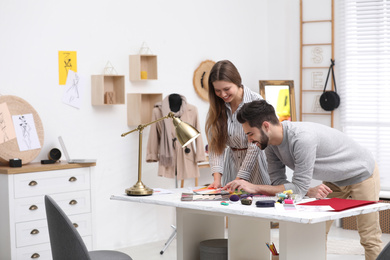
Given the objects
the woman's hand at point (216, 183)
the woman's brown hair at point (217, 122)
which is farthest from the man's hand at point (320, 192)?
the woman's brown hair at point (217, 122)

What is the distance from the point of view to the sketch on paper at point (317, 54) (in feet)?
21.3

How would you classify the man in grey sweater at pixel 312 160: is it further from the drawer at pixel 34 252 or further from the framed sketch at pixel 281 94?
the framed sketch at pixel 281 94

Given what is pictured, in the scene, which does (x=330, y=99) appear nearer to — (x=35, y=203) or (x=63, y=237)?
(x=35, y=203)

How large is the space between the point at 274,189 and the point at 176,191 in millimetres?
633

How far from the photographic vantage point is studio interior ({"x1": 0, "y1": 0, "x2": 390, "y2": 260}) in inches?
139

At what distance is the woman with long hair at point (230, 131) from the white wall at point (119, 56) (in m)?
1.38

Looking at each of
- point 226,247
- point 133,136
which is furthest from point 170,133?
point 226,247

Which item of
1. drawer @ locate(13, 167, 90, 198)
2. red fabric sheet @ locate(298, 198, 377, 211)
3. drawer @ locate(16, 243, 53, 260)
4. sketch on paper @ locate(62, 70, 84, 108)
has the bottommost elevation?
drawer @ locate(16, 243, 53, 260)

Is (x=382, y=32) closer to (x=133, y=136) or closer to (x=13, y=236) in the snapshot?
(x=133, y=136)

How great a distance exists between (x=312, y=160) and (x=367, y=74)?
3.41 meters

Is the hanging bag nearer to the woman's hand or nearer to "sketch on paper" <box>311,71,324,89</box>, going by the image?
"sketch on paper" <box>311,71,324,89</box>

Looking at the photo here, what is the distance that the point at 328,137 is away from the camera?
10.7 ft

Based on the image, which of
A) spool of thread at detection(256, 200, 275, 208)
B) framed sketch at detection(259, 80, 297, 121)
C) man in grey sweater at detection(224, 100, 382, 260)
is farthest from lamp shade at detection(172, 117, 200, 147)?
framed sketch at detection(259, 80, 297, 121)

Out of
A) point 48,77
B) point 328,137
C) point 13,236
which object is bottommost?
point 13,236
